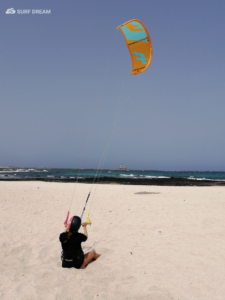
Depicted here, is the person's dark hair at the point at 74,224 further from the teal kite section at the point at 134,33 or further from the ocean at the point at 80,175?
the ocean at the point at 80,175

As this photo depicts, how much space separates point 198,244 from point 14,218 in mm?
6625

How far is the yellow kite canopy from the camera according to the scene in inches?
360

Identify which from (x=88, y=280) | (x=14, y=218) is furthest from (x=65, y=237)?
(x=14, y=218)

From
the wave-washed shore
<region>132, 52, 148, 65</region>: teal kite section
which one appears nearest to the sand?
<region>132, 52, 148, 65</region>: teal kite section

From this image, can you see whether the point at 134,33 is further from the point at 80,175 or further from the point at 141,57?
the point at 80,175

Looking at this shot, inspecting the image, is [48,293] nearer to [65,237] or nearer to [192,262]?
[65,237]

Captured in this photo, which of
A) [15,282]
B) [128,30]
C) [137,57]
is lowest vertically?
[15,282]

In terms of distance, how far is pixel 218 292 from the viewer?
401 centimetres

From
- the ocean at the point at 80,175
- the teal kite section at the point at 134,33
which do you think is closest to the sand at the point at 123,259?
the teal kite section at the point at 134,33

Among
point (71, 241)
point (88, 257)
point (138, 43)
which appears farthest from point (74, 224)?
point (138, 43)

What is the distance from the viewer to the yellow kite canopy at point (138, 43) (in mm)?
9141

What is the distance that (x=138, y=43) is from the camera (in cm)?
952

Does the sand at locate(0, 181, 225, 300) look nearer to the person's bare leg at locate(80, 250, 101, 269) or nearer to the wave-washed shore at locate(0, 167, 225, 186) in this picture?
the person's bare leg at locate(80, 250, 101, 269)

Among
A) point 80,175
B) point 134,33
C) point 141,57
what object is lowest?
point 80,175
